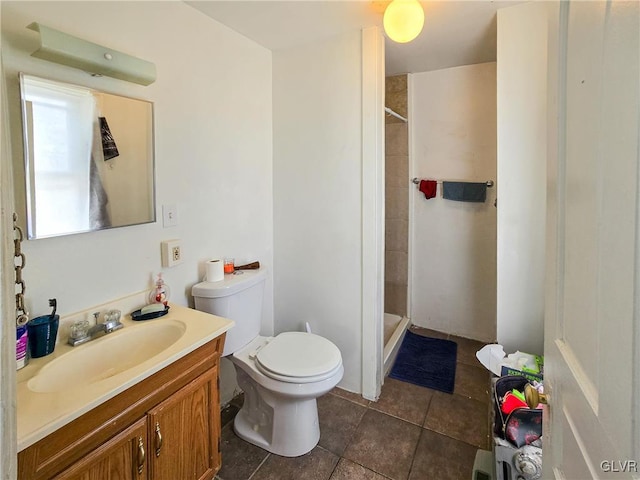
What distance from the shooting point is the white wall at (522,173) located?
1792mm

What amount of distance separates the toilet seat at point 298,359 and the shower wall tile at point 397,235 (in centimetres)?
148

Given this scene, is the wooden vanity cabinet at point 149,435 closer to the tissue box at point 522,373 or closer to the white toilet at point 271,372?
the white toilet at point 271,372

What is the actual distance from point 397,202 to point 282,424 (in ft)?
6.71

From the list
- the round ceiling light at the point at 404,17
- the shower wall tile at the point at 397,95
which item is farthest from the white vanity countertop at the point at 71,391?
the shower wall tile at the point at 397,95

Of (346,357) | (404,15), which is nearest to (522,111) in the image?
(404,15)

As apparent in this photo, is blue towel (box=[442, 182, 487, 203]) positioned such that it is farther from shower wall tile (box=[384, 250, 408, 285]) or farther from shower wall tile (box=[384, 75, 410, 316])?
shower wall tile (box=[384, 250, 408, 285])

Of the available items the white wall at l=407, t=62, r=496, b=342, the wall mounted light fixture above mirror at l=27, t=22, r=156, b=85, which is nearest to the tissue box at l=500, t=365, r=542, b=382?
the white wall at l=407, t=62, r=496, b=342

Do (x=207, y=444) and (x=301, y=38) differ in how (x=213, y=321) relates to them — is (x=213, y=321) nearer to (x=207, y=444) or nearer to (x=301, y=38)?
(x=207, y=444)

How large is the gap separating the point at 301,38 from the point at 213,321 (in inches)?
66.9

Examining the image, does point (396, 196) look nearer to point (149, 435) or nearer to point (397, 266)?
point (397, 266)

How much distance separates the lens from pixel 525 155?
184cm

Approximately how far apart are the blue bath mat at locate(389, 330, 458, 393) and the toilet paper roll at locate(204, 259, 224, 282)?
141cm

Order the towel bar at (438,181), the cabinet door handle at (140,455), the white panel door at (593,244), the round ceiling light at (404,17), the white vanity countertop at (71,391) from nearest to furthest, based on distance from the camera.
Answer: the white panel door at (593,244), the white vanity countertop at (71,391), the cabinet door handle at (140,455), the round ceiling light at (404,17), the towel bar at (438,181)

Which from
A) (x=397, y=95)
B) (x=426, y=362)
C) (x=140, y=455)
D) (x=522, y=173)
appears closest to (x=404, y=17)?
A: (x=522, y=173)
